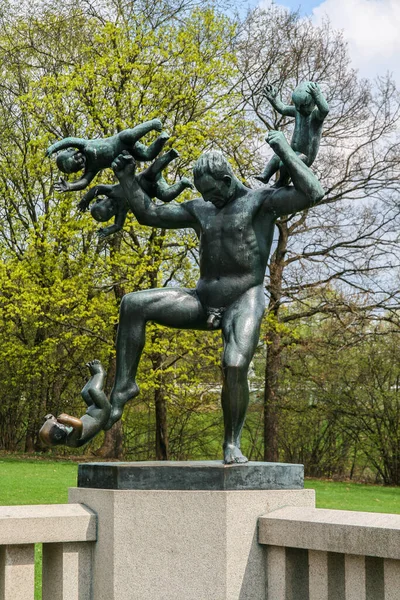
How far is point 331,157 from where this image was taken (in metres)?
25.1

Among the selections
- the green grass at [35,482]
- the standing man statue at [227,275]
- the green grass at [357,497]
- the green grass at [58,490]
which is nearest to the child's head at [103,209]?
the standing man statue at [227,275]

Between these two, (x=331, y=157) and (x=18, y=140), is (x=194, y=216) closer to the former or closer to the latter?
(x=331, y=157)

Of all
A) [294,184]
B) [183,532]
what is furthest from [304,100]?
[183,532]

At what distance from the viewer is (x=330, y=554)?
4.33 m

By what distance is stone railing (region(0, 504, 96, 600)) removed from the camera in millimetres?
4504

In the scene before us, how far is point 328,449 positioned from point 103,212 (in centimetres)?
2084

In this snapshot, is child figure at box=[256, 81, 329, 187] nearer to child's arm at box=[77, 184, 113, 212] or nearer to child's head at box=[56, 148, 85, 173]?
child's arm at box=[77, 184, 113, 212]

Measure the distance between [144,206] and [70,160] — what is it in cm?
54

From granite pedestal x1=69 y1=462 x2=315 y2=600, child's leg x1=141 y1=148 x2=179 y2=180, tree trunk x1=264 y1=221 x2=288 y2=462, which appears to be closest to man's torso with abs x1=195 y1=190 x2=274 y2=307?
child's leg x1=141 y1=148 x2=179 y2=180

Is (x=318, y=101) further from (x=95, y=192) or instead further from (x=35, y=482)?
(x=35, y=482)

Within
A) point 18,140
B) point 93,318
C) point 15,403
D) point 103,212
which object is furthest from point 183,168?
point 103,212

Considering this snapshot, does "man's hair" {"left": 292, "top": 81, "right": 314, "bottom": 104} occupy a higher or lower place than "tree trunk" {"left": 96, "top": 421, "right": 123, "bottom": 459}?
higher

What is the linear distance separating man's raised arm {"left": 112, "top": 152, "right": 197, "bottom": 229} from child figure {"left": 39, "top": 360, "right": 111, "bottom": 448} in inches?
38.6

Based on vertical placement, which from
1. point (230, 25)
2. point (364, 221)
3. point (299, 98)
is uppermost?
point (230, 25)
